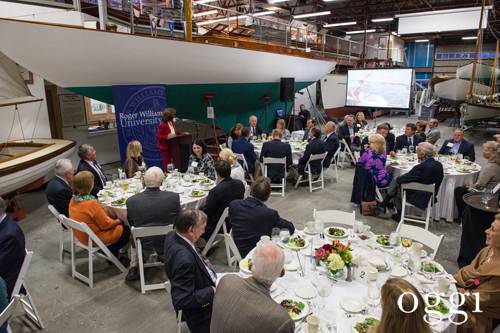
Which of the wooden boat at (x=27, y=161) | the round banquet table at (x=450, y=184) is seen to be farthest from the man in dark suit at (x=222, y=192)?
the wooden boat at (x=27, y=161)

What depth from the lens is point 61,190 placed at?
4016 millimetres

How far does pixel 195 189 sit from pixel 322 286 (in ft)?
8.88

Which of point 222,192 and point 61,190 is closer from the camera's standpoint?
point 222,192

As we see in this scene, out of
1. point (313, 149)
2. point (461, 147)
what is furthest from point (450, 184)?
point (313, 149)

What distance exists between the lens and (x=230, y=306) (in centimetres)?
170

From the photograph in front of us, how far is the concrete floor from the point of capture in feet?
10.3

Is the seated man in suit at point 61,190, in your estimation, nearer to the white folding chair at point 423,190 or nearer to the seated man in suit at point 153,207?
the seated man in suit at point 153,207

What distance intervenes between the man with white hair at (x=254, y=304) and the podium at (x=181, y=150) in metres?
5.22

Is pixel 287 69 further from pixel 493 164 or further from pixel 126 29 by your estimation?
pixel 493 164

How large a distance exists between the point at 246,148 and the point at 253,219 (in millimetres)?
3688

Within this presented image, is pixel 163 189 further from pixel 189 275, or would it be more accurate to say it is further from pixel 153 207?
pixel 189 275

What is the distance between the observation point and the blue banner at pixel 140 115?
269 inches

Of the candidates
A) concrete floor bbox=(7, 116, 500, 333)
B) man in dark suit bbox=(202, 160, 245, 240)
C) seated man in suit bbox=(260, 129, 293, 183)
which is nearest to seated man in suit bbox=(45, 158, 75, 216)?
concrete floor bbox=(7, 116, 500, 333)

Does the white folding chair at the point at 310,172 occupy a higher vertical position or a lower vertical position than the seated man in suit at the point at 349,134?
lower
